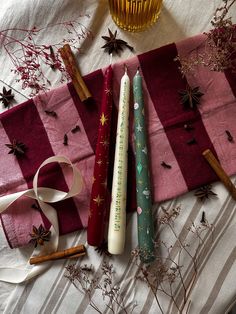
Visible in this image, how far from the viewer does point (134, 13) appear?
58 centimetres

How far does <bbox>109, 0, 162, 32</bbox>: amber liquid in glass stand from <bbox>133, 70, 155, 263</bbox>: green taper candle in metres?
0.08

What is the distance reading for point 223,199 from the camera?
1.84 feet

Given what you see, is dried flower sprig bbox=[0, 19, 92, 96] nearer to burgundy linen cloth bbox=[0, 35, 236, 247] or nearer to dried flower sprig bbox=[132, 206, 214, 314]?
burgundy linen cloth bbox=[0, 35, 236, 247]

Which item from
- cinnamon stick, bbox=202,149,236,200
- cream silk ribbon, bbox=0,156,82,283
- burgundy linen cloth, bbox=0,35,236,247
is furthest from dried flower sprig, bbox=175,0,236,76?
cream silk ribbon, bbox=0,156,82,283

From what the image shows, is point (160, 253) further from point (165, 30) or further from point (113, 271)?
point (165, 30)

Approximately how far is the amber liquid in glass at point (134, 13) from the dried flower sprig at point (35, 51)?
56 millimetres

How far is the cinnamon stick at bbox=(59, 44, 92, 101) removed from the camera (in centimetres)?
59

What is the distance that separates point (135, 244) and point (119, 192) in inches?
3.2

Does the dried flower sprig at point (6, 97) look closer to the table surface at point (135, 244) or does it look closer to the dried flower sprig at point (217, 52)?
the table surface at point (135, 244)

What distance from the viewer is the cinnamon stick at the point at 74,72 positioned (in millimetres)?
587

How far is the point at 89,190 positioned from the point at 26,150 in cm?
11

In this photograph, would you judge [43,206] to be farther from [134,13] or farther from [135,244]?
[134,13]

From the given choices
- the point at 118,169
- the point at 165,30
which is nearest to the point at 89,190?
the point at 118,169

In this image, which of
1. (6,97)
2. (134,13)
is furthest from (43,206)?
(134,13)
